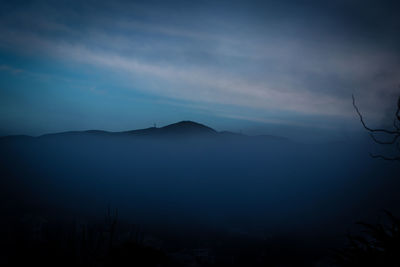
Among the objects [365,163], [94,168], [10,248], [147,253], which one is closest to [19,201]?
[10,248]

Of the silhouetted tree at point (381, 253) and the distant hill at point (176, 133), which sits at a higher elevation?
A: the distant hill at point (176, 133)

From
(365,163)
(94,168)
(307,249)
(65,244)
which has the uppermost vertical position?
(365,163)

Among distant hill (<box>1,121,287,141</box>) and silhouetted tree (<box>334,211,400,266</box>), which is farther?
distant hill (<box>1,121,287,141</box>)

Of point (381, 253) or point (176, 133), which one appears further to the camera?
point (176, 133)

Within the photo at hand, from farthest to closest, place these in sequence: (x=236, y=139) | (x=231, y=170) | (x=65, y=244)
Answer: (x=236, y=139) → (x=231, y=170) → (x=65, y=244)

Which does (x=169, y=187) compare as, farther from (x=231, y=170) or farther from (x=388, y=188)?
(x=388, y=188)

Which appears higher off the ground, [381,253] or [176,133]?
[176,133]

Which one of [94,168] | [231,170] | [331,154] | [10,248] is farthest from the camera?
[331,154]

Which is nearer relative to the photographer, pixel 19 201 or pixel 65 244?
pixel 65 244

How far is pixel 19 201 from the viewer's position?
209ft

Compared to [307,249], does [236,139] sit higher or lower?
higher

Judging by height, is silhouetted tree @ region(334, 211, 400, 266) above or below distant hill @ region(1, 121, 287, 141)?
below

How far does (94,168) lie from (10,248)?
67.2 meters

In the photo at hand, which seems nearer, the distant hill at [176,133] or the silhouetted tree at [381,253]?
the silhouetted tree at [381,253]
